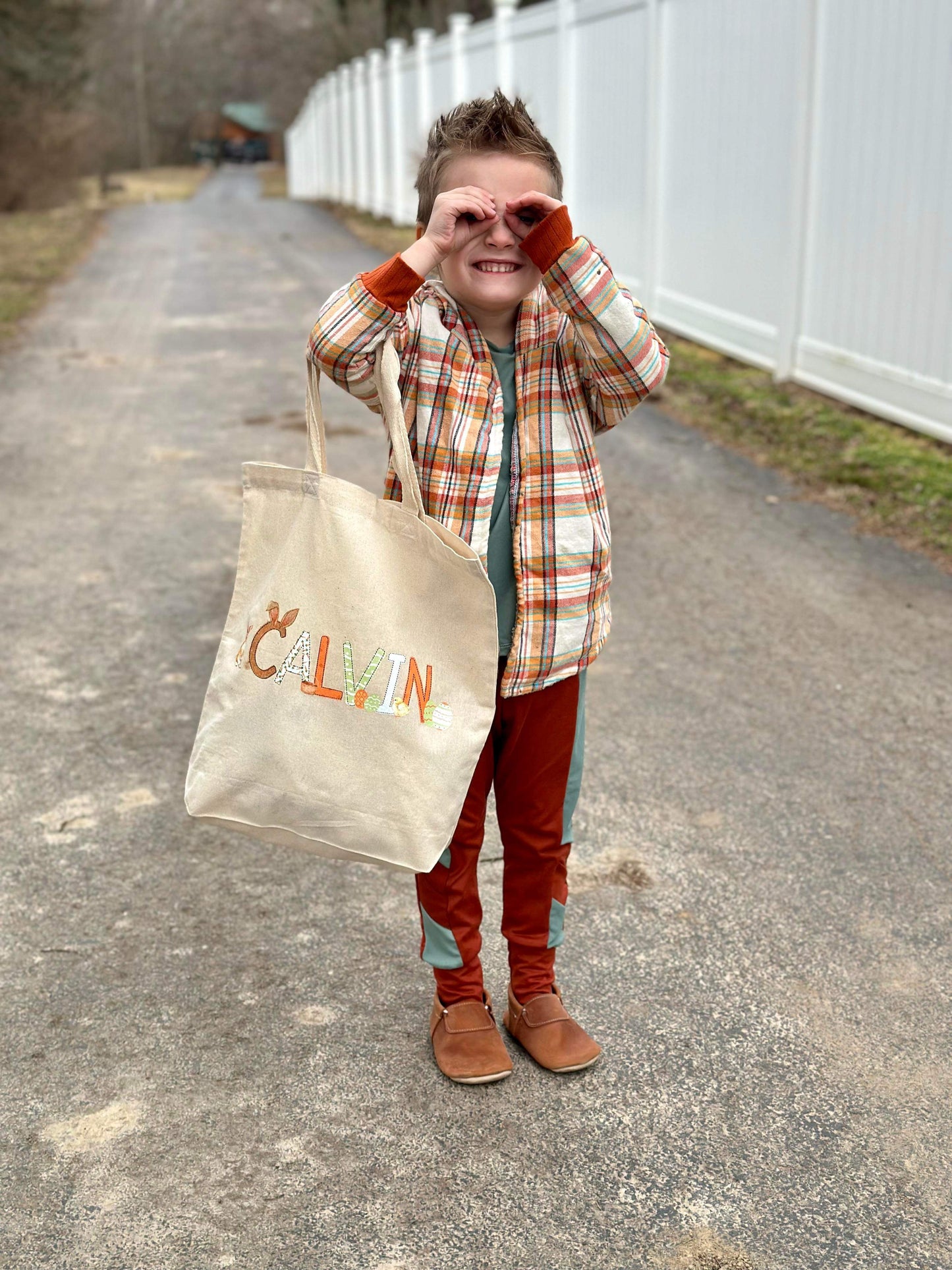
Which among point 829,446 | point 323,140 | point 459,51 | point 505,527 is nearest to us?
point 505,527

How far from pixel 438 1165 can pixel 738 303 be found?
702 centimetres

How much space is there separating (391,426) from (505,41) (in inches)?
495

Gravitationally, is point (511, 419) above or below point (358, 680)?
above

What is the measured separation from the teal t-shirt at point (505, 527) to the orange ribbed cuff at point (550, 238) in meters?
0.18

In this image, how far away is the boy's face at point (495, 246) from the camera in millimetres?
1962

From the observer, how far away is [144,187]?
38.8m

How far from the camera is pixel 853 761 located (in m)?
3.48

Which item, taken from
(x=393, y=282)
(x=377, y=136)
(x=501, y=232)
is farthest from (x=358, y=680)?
(x=377, y=136)

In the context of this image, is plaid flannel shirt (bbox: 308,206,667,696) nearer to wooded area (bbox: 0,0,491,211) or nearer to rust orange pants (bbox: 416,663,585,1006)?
rust orange pants (bbox: 416,663,585,1006)

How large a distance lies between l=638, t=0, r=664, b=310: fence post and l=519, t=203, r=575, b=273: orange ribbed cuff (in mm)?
7832

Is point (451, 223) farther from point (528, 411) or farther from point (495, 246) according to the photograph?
point (528, 411)

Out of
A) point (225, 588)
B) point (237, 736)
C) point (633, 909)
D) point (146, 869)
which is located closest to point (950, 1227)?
point (633, 909)

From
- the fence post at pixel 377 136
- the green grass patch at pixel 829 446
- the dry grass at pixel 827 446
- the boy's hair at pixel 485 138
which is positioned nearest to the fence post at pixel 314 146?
the fence post at pixel 377 136

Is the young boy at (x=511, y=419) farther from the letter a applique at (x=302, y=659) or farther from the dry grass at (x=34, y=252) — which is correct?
the dry grass at (x=34, y=252)
